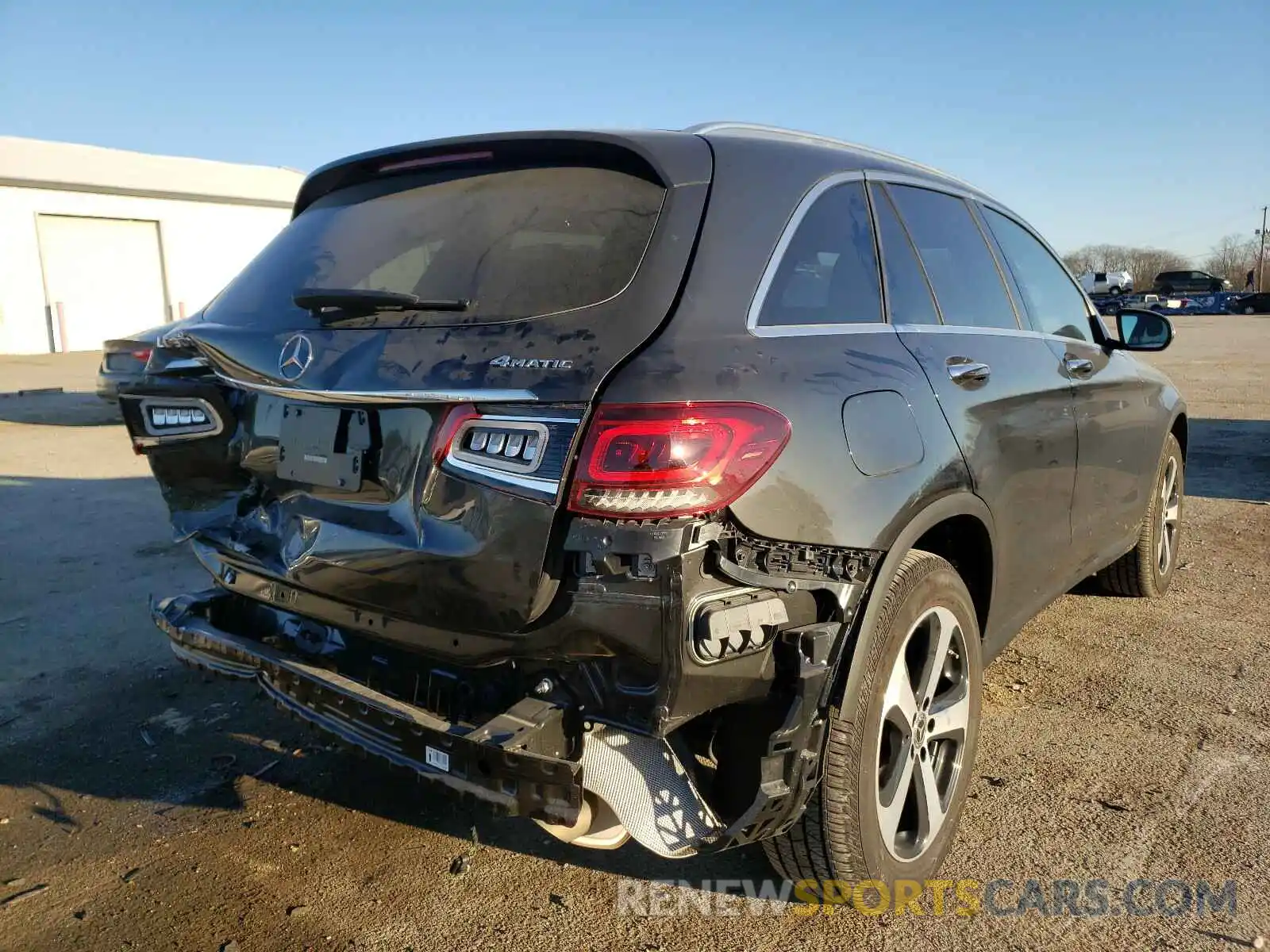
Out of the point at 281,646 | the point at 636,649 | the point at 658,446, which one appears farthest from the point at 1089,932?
the point at 281,646

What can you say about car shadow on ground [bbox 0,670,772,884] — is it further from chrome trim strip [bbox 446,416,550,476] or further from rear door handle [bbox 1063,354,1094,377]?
rear door handle [bbox 1063,354,1094,377]

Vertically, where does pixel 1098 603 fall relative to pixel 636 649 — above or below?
below

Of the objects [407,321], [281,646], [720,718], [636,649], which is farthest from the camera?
[281,646]

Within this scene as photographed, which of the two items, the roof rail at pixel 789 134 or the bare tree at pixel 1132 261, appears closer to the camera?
the roof rail at pixel 789 134

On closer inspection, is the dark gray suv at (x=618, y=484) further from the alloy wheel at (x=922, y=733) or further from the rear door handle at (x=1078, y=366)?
the rear door handle at (x=1078, y=366)

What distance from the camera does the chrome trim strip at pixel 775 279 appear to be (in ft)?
7.28

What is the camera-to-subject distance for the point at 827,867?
7.69ft

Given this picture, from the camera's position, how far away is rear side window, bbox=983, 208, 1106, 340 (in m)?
3.66

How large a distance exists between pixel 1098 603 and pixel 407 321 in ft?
13.2

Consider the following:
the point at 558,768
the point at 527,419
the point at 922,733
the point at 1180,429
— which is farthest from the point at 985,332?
the point at 1180,429

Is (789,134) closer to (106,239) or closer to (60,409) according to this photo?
(60,409)

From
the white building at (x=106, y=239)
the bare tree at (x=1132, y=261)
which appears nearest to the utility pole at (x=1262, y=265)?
the bare tree at (x=1132, y=261)

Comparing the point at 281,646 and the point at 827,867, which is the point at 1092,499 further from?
the point at 281,646

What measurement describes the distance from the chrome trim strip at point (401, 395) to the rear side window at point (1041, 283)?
7.63 feet
